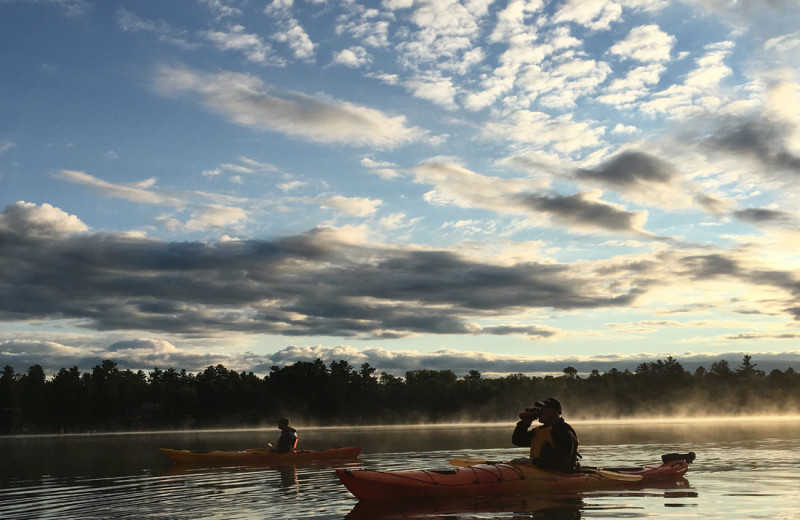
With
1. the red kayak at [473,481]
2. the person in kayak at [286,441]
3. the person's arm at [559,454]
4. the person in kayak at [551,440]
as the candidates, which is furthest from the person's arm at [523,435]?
the person in kayak at [286,441]

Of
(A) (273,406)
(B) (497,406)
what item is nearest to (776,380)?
(B) (497,406)

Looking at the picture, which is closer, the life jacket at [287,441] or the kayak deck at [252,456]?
the kayak deck at [252,456]

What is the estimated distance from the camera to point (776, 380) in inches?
5212

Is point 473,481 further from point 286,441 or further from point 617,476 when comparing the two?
point 286,441

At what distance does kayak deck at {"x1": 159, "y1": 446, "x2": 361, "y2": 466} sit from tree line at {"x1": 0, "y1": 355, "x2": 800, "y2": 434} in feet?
329

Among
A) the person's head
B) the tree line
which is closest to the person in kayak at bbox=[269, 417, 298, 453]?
the person's head

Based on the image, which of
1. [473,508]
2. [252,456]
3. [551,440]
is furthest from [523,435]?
[252,456]

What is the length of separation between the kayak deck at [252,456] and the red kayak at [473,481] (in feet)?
46.0

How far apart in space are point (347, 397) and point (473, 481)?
121 metres

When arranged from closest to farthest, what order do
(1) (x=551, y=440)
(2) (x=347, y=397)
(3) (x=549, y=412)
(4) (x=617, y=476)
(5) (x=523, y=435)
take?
(3) (x=549, y=412) → (1) (x=551, y=440) → (5) (x=523, y=435) → (4) (x=617, y=476) → (2) (x=347, y=397)

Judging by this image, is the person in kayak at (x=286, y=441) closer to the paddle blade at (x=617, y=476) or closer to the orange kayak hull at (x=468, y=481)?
the orange kayak hull at (x=468, y=481)

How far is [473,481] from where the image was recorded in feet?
53.3

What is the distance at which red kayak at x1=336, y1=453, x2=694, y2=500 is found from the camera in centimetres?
1567

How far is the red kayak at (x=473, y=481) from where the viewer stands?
15.7 meters
